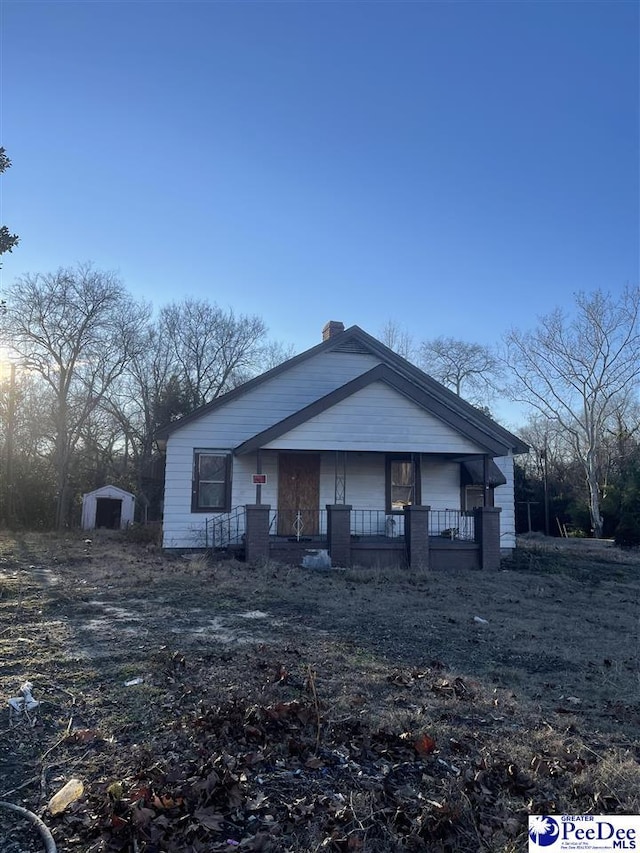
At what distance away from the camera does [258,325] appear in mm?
45000

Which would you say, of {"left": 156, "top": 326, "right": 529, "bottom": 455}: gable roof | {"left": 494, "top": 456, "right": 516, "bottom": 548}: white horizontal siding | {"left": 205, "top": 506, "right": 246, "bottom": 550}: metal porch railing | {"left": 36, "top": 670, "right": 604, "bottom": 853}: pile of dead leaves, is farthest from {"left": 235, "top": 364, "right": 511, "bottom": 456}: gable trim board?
{"left": 36, "top": 670, "right": 604, "bottom": 853}: pile of dead leaves

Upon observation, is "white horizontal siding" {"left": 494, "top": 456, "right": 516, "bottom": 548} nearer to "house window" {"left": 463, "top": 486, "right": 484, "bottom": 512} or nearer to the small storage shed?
"house window" {"left": 463, "top": 486, "right": 484, "bottom": 512}

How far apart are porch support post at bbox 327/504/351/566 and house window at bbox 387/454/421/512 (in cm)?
295

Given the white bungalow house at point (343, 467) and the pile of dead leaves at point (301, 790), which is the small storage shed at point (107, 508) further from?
the pile of dead leaves at point (301, 790)

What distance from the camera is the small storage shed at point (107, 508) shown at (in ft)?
88.8

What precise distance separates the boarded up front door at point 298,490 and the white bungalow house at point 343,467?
0.03 metres

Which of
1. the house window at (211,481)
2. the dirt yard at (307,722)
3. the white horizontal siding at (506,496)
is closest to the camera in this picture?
Answer: the dirt yard at (307,722)

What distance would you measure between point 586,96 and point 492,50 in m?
1.69

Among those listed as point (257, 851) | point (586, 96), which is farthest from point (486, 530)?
point (257, 851)

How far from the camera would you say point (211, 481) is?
15484 mm

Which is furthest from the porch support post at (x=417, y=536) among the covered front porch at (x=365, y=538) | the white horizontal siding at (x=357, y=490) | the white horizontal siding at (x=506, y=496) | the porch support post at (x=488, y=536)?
the white horizontal siding at (x=506, y=496)

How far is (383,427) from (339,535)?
2.76m

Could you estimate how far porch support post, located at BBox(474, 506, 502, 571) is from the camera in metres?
14.2

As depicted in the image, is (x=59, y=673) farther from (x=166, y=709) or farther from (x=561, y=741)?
(x=561, y=741)
